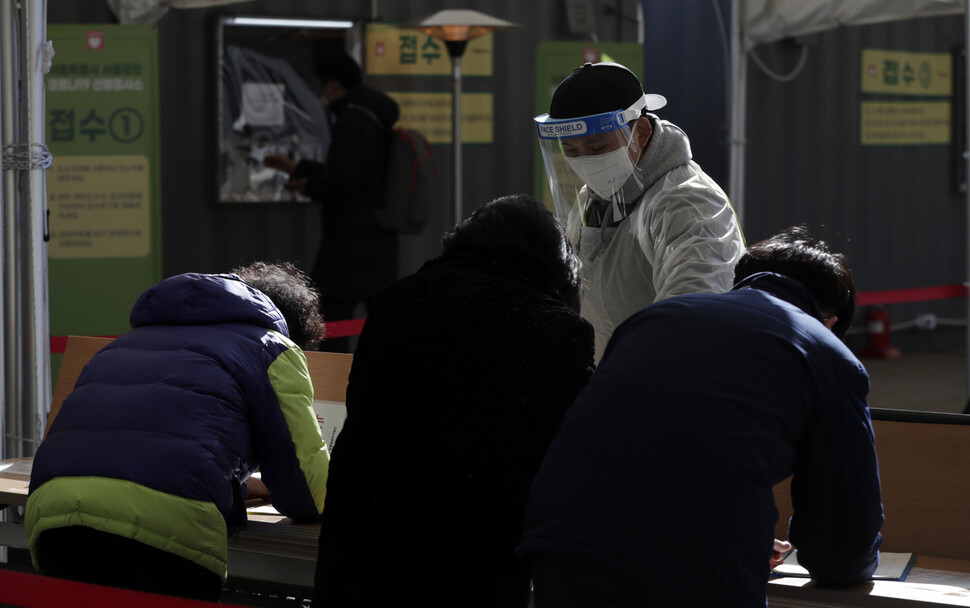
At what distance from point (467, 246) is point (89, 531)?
0.91 meters

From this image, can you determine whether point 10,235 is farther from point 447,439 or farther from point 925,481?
point 925,481

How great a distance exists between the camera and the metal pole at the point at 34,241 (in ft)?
12.7

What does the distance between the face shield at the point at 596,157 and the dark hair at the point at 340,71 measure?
3031mm

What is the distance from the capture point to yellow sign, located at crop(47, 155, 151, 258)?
19.5 feet

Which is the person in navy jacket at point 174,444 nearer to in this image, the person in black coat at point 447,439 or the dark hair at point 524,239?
the person in black coat at point 447,439

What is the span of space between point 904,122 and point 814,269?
8.48 metres

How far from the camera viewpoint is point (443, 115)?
7.60 metres

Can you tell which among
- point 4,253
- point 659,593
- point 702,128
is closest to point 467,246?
point 659,593

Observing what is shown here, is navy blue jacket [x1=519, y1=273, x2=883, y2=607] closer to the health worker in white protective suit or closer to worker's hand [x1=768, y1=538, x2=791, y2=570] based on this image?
worker's hand [x1=768, y1=538, x2=791, y2=570]

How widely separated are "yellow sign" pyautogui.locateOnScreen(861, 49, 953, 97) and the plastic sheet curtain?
→ 7.24 m

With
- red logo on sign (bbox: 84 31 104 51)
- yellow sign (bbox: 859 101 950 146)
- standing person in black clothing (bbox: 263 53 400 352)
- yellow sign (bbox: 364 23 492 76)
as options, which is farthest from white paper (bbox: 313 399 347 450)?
yellow sign (bbox: 859 101 950 146)

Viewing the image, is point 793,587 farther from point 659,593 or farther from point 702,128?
point 702,128

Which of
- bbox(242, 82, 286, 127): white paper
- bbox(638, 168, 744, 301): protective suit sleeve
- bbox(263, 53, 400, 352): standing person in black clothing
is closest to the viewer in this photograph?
bbox(638, 168, 744, 301): protective suit sleeve

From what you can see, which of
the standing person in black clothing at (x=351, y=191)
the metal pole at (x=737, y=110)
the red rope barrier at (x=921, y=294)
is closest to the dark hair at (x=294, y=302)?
the standing person in black clothing at (x=351, y=191)
